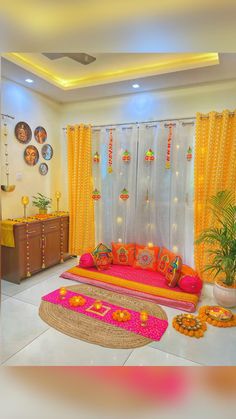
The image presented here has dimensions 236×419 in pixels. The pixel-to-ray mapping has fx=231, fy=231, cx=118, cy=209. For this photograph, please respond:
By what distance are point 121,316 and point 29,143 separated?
2.71 metres

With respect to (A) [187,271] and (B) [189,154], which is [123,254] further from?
(B) [189,154]

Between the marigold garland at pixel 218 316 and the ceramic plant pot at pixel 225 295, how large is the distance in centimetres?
11

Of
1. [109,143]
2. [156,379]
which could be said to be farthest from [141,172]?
[156,379]

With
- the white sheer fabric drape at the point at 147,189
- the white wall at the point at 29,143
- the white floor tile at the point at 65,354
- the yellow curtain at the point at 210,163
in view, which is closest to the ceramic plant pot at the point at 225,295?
the yellow curtain at the point at 210,163

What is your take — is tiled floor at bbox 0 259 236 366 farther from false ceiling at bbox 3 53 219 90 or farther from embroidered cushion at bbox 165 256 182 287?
false ceiling at bbox 3 53 219 90

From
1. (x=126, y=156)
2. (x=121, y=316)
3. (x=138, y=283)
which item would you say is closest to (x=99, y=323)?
(x=121, y=316)

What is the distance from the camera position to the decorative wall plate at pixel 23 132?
127 inches

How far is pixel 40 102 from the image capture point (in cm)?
355

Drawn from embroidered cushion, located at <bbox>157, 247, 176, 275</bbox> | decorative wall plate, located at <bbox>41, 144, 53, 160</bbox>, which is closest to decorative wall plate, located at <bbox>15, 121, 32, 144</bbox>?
decorative wall plate, located at <bbox>41, 144, 53, 160</bbox>

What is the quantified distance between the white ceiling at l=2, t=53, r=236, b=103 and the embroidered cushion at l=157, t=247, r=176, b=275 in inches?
86.5

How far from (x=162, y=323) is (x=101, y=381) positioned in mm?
1836

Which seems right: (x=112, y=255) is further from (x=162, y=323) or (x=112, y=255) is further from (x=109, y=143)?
(x=109, y=143)

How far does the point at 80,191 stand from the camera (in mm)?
3756

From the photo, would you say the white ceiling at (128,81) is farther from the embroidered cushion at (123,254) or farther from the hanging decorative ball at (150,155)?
the embroidered cushion at (123,254)
